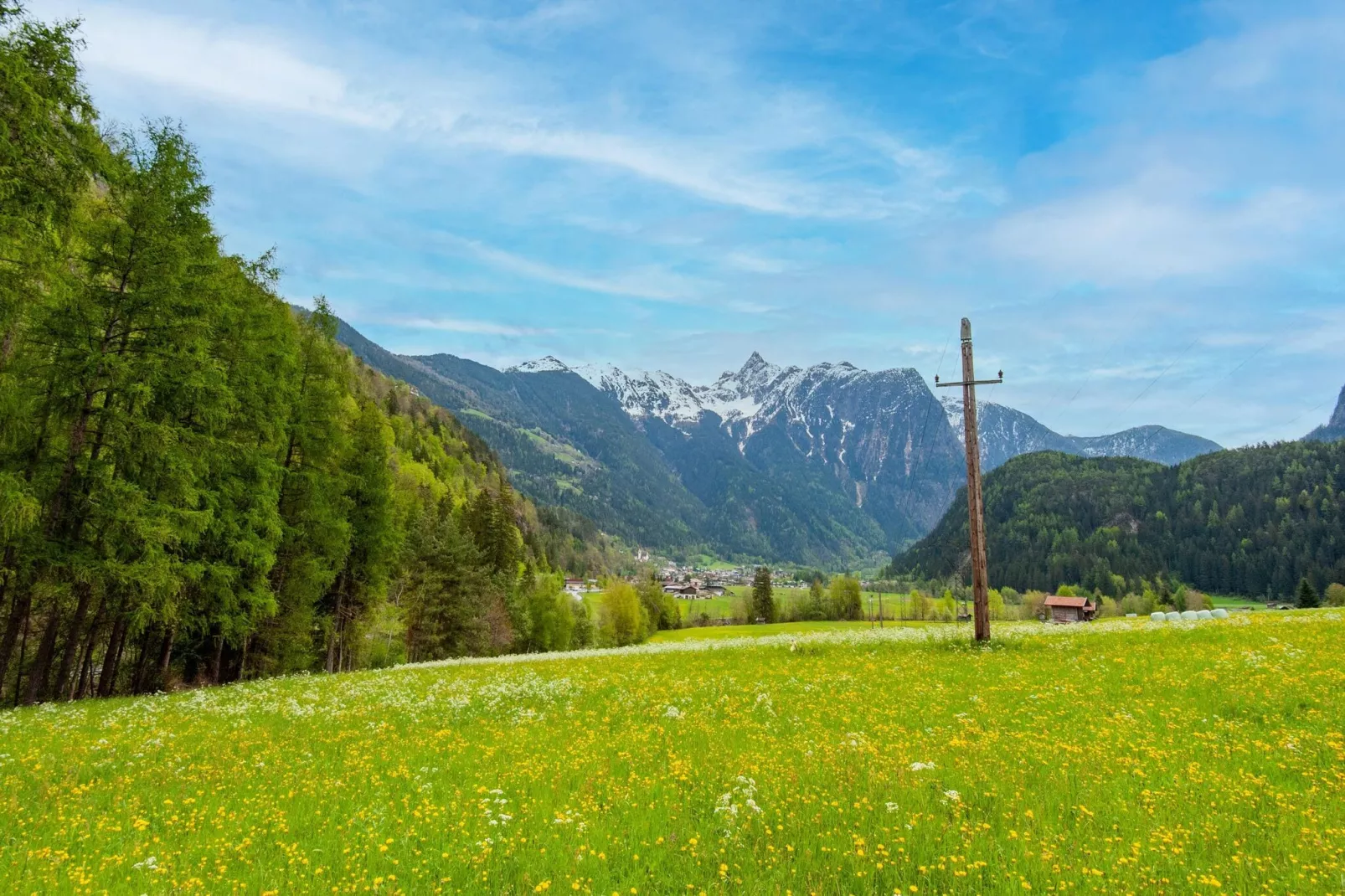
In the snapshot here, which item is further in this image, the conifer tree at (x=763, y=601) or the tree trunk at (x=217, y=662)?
the conifer tree at (x=763, y=601)

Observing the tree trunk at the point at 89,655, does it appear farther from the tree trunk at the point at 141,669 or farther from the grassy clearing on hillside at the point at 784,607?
the grassy clearing on hillside at the point at 784,607

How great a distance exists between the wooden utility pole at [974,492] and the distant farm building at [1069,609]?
123 metres

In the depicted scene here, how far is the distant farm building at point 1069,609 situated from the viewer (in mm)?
130375

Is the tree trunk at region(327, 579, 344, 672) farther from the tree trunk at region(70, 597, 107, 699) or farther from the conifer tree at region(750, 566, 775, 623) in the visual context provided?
the conifer tree at region(750, 566, 775, 623)

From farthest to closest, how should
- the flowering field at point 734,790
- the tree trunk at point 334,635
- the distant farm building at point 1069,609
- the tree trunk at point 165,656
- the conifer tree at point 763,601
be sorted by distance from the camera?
the conifer tree at point 763,601 < the distant farm building at point 1069,609 < the tree trunk at point 334,635 < the tree trunk at point 165,656 < the flowering field at point 734,790

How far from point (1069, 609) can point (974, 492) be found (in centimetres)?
13394

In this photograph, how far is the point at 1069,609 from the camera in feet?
438

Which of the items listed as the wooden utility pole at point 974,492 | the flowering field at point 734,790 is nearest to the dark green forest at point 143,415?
the flowering field at point 734,790

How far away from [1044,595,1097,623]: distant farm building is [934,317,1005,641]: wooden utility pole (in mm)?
123476

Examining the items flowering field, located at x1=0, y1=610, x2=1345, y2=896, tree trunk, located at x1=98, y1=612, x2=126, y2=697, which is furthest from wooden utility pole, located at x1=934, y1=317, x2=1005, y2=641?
tree trunk, located at x1=98, y1=612, x2=126, y2=697

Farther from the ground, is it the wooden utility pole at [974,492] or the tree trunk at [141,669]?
the wooden utility pole at [974,492]

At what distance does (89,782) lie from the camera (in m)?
10.5

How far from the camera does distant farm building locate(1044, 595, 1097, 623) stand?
130375 millimetres

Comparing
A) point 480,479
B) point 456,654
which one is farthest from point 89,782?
point 480,479
